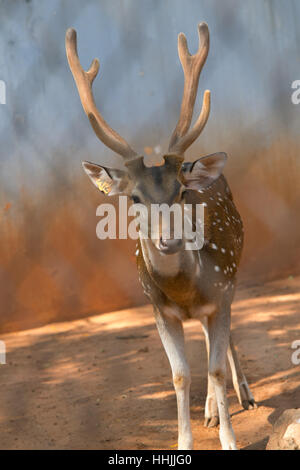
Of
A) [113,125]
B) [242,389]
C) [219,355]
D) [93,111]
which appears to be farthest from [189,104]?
[113,125]

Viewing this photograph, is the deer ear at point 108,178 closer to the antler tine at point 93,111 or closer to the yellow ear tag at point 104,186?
the yellow ear tag at point 104,186

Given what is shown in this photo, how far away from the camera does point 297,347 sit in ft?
15.3

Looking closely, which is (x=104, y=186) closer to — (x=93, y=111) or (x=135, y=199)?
(x=135, y=199)

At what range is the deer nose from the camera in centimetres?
308

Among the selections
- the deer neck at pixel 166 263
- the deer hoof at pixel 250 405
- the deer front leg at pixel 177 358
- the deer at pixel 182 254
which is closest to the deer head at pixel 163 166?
the deer at pixel 182 254

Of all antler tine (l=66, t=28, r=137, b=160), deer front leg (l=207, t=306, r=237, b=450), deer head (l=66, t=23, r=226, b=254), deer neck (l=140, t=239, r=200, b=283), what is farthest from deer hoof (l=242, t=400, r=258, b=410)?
antler tine (l=66, t=28, r=137, b=160)

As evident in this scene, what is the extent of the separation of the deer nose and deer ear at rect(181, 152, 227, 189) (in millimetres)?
475

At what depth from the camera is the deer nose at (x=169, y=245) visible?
3080 mm

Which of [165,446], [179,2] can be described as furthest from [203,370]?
[179,2]

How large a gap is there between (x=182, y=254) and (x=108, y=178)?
58 cm

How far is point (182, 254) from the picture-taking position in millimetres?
3350

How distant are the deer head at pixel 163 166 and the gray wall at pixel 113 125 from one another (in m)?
2.45

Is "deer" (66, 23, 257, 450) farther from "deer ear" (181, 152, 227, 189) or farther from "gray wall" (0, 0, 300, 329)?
"gray wall" (0, 0, 300, 329)
